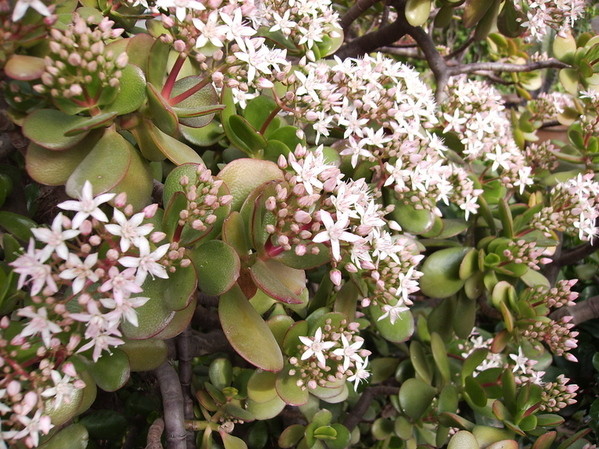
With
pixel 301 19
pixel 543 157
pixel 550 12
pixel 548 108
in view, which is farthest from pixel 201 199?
pixel 548 108

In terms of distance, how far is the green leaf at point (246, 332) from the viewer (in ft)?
2.78

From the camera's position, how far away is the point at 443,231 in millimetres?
1297

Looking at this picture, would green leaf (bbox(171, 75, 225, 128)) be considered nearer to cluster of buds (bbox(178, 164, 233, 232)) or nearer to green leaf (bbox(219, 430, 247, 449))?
cluster of buds (bbox(178, 164, 233, 232))

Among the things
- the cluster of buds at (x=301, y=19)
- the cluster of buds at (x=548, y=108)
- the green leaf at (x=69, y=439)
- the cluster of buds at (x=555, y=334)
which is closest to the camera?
the green leaf at (x=69, y=439)

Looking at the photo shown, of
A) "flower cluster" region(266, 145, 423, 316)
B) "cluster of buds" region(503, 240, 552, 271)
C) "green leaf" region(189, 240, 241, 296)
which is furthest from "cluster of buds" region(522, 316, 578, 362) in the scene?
"green leaf" region(189, 240, 241, 296)

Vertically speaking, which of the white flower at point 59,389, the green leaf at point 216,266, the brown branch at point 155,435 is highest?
the green leaf at point 216,266

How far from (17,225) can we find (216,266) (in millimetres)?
364

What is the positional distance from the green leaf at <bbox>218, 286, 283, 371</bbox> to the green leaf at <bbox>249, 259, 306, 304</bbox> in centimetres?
6

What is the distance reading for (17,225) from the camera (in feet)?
2.80

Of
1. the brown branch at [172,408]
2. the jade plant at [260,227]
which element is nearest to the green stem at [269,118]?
the jade plant at [260,227]

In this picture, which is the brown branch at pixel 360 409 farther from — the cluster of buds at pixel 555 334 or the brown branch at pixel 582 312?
the brown branch at pixel 582 312

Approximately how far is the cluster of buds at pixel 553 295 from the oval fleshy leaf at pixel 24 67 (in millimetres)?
1212

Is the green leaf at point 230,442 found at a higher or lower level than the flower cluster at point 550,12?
lower

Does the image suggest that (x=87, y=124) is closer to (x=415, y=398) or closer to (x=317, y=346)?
(x=317, y=346)
